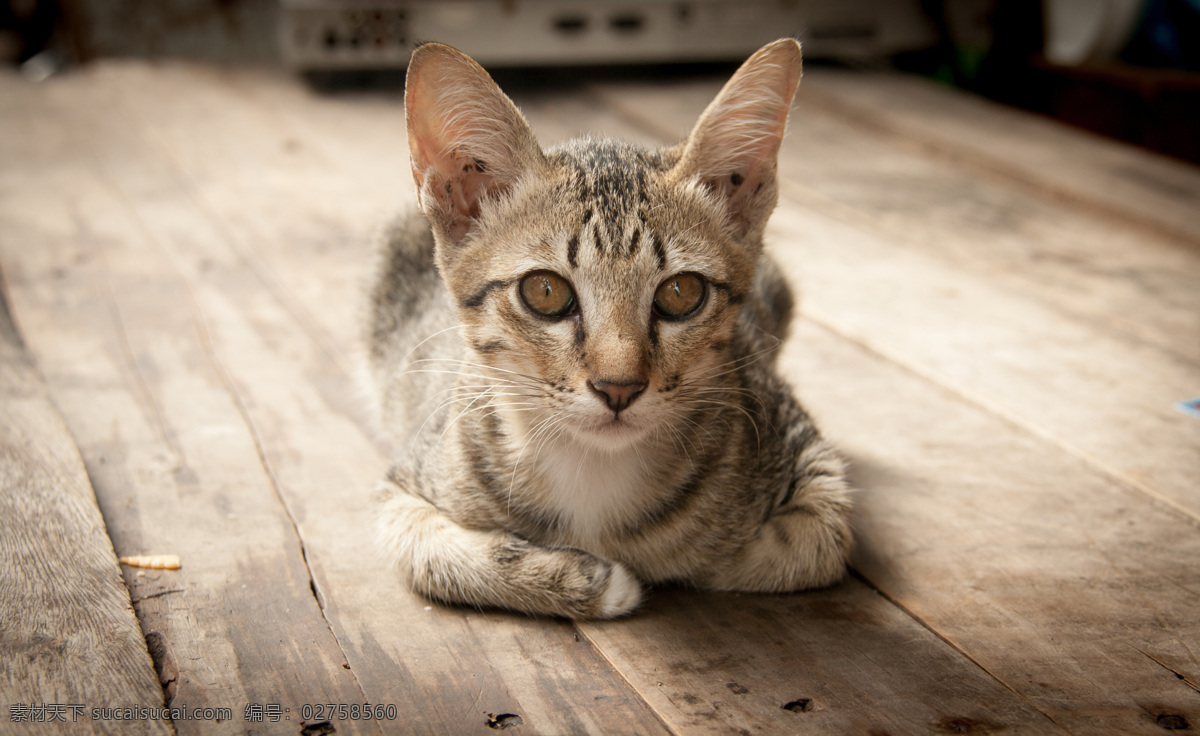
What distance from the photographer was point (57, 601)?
1792 mm

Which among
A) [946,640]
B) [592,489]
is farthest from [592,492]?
[946,640]

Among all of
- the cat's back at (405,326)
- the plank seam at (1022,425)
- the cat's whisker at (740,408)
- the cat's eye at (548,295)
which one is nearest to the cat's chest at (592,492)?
the cat's whisker at (740,408)

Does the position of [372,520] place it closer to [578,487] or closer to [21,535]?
[578,487]

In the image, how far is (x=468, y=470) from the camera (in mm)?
2004

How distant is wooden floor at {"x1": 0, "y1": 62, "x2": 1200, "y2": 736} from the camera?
165cm

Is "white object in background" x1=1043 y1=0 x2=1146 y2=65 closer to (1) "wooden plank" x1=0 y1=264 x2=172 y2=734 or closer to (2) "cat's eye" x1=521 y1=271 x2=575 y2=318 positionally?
(2) "cat's eye" x1=521 y1=271 x2=575 y2=318

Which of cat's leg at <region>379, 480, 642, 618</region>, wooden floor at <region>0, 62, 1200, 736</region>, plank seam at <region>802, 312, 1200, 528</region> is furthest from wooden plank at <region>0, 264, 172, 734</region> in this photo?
plank seam at <region>802, 312, 1200, 528</region>

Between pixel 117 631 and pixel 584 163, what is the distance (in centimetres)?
114

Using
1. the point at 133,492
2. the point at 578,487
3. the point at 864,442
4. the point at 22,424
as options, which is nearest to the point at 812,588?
the point at 578,487

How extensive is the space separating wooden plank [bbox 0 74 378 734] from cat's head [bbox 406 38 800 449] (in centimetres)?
58

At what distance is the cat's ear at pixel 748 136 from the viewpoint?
5.96 ft

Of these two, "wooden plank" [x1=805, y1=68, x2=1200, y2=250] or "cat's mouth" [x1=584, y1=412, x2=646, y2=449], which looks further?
"wooden plank" [x1=805, y1=68, x2=1200, y2=250]

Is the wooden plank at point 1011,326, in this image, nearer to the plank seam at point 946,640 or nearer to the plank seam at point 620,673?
the plank seam at point 946,640

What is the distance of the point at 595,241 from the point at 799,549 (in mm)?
711
